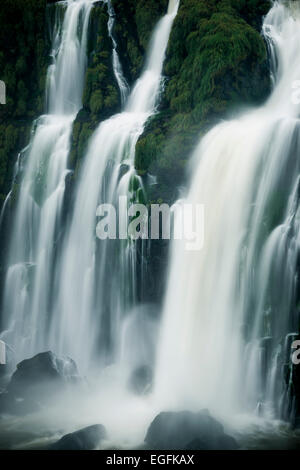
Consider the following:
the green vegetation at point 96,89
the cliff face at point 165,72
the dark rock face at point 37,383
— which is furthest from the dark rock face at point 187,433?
the green vegetation at point 96,89

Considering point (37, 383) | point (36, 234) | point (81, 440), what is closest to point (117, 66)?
point (36, 234)

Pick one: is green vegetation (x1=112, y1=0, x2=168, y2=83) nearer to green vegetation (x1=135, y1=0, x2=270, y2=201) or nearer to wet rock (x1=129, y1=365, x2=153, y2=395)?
green vegetation (x1=135, y1=0, x2=270, y2=201)

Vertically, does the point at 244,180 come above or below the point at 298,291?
above

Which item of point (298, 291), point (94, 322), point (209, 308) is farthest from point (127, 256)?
point (298, 291)

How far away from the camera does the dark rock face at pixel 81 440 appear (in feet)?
39.1

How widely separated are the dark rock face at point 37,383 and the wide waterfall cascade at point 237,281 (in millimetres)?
2785

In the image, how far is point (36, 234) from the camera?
19.3 metres

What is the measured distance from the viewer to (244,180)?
1472 centimetres

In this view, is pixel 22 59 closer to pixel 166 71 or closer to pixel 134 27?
pixel 134 27

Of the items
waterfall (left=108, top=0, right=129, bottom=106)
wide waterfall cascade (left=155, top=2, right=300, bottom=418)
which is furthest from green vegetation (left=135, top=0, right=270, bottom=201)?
waterfall (left=108, top=0, right=129, bottom=106)

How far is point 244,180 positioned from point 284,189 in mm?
1283

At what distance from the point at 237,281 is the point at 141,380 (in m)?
4.09
